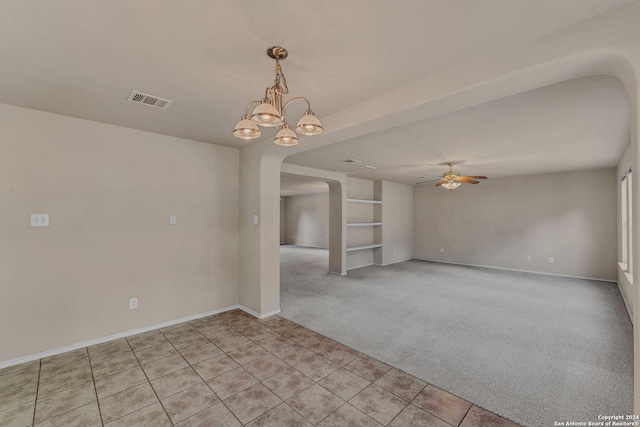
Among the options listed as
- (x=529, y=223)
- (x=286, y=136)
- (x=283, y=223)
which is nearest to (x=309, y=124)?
(x=286, y=136)

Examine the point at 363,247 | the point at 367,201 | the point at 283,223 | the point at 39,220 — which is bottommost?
the point at 363,247

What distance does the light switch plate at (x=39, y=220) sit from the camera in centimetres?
270

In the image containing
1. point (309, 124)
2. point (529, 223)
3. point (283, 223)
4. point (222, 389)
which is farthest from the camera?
point (283, 223)

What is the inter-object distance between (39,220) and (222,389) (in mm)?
2498

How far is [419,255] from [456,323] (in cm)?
547

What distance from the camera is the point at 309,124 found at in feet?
5.88

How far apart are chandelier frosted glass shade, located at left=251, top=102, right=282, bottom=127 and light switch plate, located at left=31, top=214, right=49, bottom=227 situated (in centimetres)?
272

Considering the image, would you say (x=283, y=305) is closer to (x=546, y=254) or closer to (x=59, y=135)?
(x=59, y=135)

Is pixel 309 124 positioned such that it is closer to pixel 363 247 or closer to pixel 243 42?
pixel 243 42

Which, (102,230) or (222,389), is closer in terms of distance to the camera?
(222,389)

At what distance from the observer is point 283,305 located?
14.1 feet

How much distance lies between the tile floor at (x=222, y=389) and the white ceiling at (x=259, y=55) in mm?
2484

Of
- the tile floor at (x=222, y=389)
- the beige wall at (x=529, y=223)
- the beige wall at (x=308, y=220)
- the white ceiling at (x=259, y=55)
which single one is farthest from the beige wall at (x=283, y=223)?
the tile floor at (x=222, y=389)

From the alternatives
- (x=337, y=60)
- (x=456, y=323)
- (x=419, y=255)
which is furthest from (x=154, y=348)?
(x=419, y=255)
